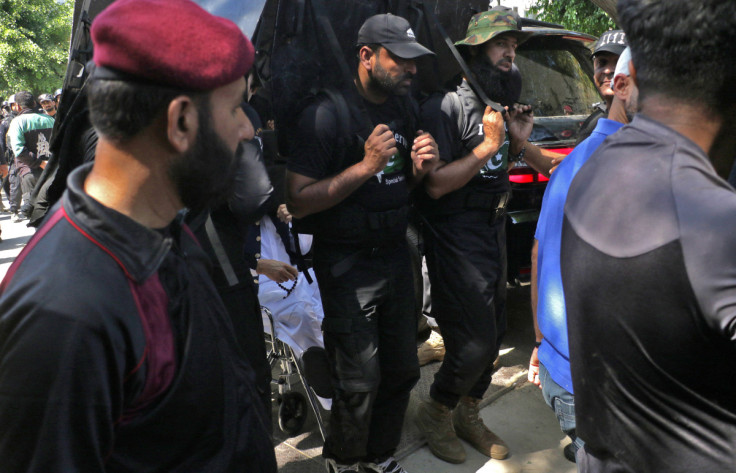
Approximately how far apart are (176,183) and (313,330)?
2573mm

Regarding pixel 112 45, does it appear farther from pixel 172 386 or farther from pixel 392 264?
pixel 392 264

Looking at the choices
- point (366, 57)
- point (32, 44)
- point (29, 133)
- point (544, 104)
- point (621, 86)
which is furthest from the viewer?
point (32, 44)

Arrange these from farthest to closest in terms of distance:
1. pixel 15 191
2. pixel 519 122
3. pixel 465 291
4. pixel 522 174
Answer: pixel 15 191 < pixel 522 174 < pixel 519 122 < pixel 465 291

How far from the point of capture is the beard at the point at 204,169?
49.8 inches

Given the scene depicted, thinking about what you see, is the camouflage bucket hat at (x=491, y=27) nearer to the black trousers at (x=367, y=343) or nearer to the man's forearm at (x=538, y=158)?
the man's forearm at (x=538, y=158)

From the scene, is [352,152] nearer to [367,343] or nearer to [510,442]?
[367,343]

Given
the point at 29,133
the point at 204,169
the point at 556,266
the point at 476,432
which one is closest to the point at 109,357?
the point at 204,169

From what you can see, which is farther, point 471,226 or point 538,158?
point 538,158

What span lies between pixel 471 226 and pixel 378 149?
2.97 ft

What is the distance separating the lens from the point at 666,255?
1.13 meters

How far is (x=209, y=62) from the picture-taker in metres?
1.20

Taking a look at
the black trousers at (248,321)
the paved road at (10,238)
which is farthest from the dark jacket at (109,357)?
the paved road at (10,238)

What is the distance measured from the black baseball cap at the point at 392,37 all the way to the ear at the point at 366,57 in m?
0.03

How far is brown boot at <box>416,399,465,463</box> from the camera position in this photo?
363cm
